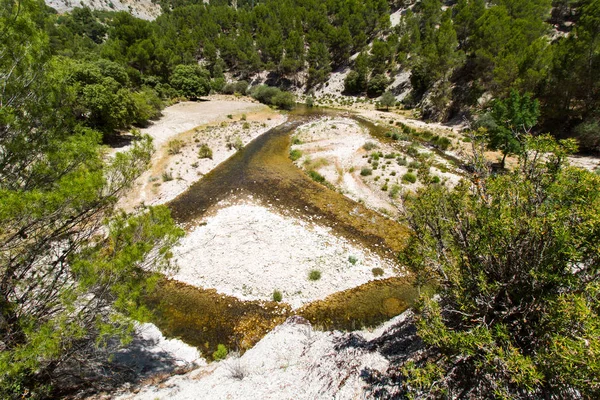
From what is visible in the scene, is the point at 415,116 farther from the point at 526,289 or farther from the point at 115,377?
the point at 115,377

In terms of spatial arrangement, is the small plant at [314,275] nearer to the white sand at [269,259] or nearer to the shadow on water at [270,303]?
the white sand at [269,259]

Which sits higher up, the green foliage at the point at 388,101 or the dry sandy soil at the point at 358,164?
the green foliage at the point at 388,101

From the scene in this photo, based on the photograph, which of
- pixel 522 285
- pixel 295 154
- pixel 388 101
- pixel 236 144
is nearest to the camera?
pixel 522 285

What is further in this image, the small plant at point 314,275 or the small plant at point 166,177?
the small plant at point 166,177

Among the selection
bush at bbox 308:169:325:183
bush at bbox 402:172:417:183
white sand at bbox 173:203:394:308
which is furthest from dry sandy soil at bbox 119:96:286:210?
bush at bbox 402:172:417:183

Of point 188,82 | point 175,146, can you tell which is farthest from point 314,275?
point 188,82

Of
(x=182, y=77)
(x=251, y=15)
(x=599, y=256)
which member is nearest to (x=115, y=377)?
(x=599, y=256)

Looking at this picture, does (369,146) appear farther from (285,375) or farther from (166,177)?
(285,375)

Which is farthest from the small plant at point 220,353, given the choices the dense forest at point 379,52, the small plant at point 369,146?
the small plant at point 369,146
